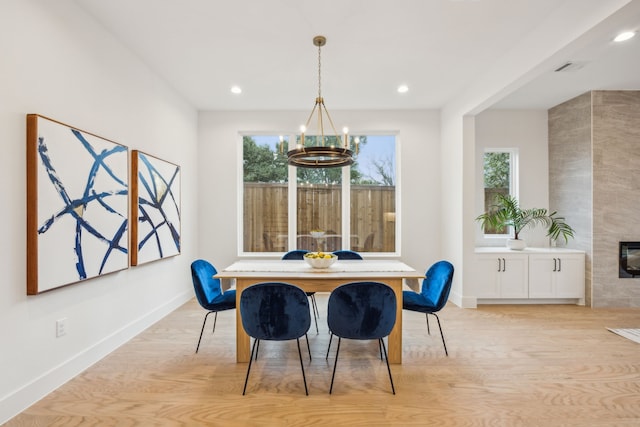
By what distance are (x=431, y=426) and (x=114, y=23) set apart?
12.7 ft

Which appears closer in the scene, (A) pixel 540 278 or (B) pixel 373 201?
(A) pixel 540 278

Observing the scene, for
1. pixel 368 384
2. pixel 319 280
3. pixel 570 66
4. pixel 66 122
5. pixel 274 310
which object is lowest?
pixel 368 384

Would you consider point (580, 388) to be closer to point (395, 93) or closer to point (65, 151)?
point (395, 93)

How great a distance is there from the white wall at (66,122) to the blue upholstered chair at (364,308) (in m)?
1.96

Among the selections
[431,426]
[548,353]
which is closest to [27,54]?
[431,426]

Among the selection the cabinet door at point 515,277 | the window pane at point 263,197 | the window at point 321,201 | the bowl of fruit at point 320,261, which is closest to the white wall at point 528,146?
the cabinet door at point 515,277

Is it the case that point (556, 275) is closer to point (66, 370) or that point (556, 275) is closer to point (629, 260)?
point (629, 260)

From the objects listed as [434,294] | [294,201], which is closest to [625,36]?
[434,294]

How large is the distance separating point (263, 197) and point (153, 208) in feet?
6.20

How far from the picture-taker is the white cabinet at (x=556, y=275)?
4.27m

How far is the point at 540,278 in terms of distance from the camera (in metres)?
4.30

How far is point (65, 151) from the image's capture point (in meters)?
2.25

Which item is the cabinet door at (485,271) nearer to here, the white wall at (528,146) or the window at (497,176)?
the window at (497,176)

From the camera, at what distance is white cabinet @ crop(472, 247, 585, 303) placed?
14.0 feet
